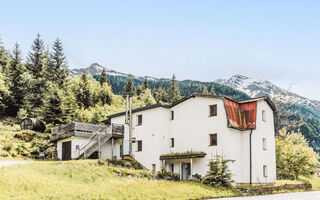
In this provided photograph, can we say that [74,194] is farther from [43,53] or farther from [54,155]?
[43,53]

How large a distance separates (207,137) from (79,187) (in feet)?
45.1

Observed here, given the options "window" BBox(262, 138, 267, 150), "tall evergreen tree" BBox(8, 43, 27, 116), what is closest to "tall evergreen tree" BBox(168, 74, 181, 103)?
"tall evergreen tree" BBox(8, 43, 27, 116)

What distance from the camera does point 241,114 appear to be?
29.5 metres

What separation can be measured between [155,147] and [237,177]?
8662 mm

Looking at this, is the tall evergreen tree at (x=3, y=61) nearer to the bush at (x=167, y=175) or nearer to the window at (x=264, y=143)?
the bush at (x=167, y=175)

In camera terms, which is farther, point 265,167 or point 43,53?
point 43,53

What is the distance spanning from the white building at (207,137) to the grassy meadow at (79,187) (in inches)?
191

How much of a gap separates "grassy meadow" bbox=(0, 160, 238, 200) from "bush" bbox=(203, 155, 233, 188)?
98 cm

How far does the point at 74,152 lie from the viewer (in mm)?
33781

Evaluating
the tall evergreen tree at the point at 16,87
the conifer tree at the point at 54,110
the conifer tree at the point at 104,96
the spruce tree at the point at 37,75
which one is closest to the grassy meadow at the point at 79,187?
the conifer tree at the point at 54,110

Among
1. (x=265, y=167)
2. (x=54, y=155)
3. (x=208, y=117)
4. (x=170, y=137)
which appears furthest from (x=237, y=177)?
(x=54, y=155)

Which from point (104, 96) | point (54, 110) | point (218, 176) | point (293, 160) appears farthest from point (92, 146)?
point (104, 96)

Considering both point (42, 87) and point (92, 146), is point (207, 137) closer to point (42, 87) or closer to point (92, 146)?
point (92, 146)

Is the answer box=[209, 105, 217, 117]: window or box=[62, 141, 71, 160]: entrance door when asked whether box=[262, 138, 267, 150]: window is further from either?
box=[62, 141, 71, 160]: entrance door
